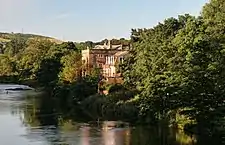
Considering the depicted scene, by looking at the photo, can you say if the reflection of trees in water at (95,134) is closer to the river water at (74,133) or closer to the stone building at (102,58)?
the river water at (74,133)

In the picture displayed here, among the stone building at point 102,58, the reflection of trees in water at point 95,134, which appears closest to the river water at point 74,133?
the reflection of trees in water at point 95,134

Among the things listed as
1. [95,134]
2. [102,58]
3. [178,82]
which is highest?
[102,58]

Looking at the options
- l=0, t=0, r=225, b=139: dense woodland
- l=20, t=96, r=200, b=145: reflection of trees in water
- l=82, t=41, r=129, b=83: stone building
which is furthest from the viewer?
l=82, t=41, r=129, b=83: stone building

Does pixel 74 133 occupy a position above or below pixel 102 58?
below

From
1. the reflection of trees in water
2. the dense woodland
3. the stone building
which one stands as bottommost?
the reflection of trees in water

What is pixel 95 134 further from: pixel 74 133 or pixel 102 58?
pixel 102 58

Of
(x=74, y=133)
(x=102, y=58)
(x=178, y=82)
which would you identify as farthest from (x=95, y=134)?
(x=102, y=58)

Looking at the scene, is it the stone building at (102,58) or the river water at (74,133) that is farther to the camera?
the stone building at (102,58)

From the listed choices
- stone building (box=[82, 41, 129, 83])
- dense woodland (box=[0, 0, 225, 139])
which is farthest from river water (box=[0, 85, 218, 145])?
stone building (box=[82, 41, 129, 83])

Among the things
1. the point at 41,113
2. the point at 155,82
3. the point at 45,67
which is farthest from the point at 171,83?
the point at 45,67

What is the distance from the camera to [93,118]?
5241cm

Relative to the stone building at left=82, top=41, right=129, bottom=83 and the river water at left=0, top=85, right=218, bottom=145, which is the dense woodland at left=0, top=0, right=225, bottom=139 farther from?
the stone building at left=82, top=41, right=129, bottom=83

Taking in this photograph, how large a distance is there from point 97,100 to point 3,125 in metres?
14.1

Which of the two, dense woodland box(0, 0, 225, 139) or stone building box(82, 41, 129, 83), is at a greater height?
stone building box(82, 41, 129, 83)
